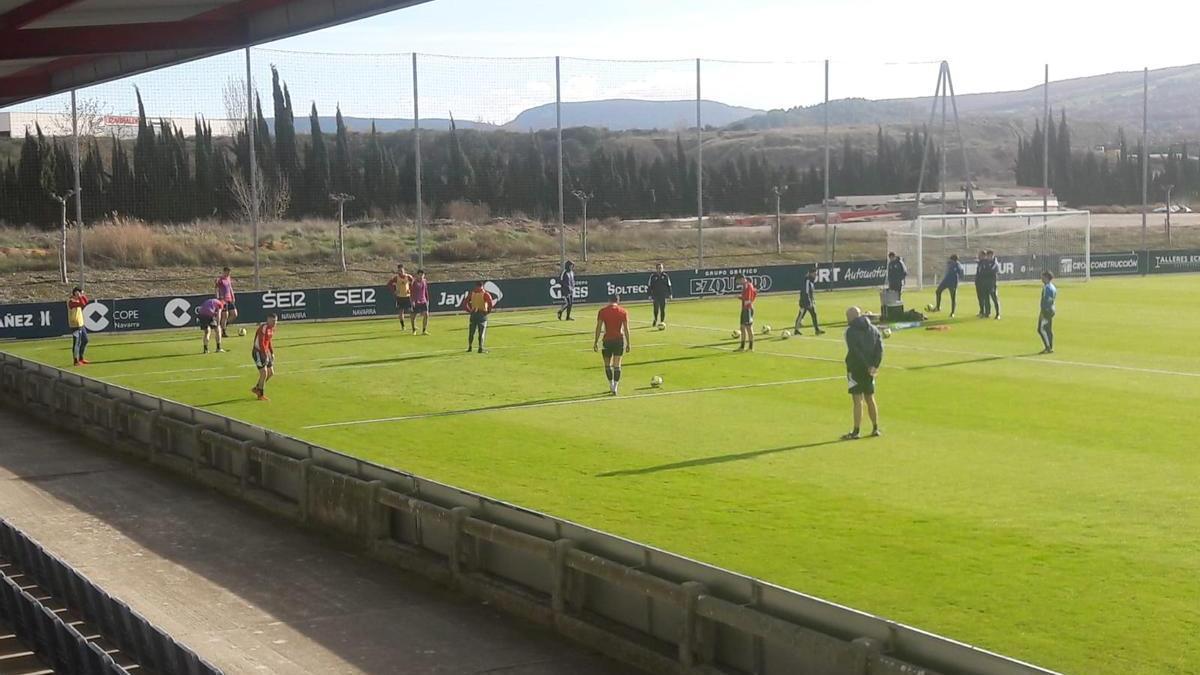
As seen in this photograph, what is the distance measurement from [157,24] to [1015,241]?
39440 mm

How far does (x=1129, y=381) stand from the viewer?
2681 cm

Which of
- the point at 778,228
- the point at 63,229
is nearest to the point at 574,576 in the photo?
the point at 63,229

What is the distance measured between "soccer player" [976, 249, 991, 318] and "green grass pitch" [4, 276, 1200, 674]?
1.34 m

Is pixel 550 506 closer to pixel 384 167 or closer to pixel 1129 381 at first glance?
pixel 1129 381

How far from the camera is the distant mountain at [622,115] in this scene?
61719 mm

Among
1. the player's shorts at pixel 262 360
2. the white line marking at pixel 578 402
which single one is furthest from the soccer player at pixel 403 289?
the white line marking at pixel 578 402

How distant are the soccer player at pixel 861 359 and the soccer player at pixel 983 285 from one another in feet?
65.6

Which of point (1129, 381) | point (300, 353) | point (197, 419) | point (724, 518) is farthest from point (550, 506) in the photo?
point (300, 353)

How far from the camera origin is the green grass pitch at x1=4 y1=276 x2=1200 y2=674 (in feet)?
42.1

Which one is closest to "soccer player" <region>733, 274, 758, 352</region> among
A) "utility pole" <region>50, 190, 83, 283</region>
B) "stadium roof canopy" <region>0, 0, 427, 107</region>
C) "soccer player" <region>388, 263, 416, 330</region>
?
"soccer player" <region>388, 263, 416, 330</region>

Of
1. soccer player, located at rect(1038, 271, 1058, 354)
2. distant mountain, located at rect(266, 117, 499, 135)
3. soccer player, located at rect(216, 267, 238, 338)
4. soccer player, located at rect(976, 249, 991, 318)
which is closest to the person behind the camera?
soccer player, located at rect(1038, 271, 1058, 354)

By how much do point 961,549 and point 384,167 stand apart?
53412 millimetres

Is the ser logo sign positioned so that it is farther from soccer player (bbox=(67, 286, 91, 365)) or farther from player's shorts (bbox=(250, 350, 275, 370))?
player's shorts (bbox=(250, 350, 275, 370))

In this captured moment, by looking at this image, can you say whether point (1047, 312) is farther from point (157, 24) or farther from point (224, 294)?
point (224, 294)
